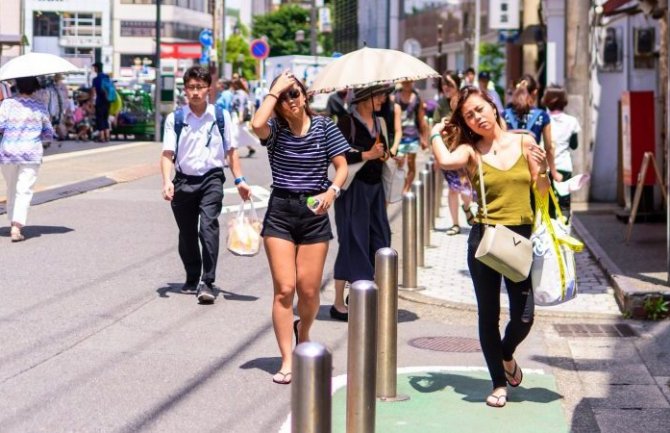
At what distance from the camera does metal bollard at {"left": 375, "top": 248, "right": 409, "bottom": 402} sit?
687 centimetres

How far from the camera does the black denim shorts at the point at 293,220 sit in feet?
24.4

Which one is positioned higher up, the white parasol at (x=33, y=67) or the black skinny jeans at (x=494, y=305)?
the white parasol at (x=33, y=67)

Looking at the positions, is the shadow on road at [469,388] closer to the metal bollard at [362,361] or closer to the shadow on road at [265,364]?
the shadow on road at [265,364]

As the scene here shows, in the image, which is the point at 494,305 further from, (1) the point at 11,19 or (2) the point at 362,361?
(1) the point at 11,19

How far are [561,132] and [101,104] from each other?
816 inches

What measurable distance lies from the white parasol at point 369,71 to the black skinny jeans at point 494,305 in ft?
6.69

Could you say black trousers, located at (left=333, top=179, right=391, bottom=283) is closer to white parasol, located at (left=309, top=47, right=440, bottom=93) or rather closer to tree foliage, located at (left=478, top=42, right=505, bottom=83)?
white parasol, located at (left=309, top=47, right=440, bottom=93)

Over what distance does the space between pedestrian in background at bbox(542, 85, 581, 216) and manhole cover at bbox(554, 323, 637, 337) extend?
313 cm

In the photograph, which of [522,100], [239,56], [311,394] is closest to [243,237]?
[522,100]

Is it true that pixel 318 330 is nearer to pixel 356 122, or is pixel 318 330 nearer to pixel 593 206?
pixel 356 122

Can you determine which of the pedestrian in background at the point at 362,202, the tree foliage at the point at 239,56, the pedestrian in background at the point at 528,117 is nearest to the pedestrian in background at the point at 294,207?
the pedestrian in background at the point at 362,202

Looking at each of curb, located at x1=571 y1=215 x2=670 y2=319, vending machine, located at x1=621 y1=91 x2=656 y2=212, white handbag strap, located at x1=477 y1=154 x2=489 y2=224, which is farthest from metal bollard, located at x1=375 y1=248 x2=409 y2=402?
vending machine, located at x1=621 y1=91 x2=656 y2=212

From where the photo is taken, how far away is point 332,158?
25.0 feet

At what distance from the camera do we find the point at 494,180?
22.3 feet
